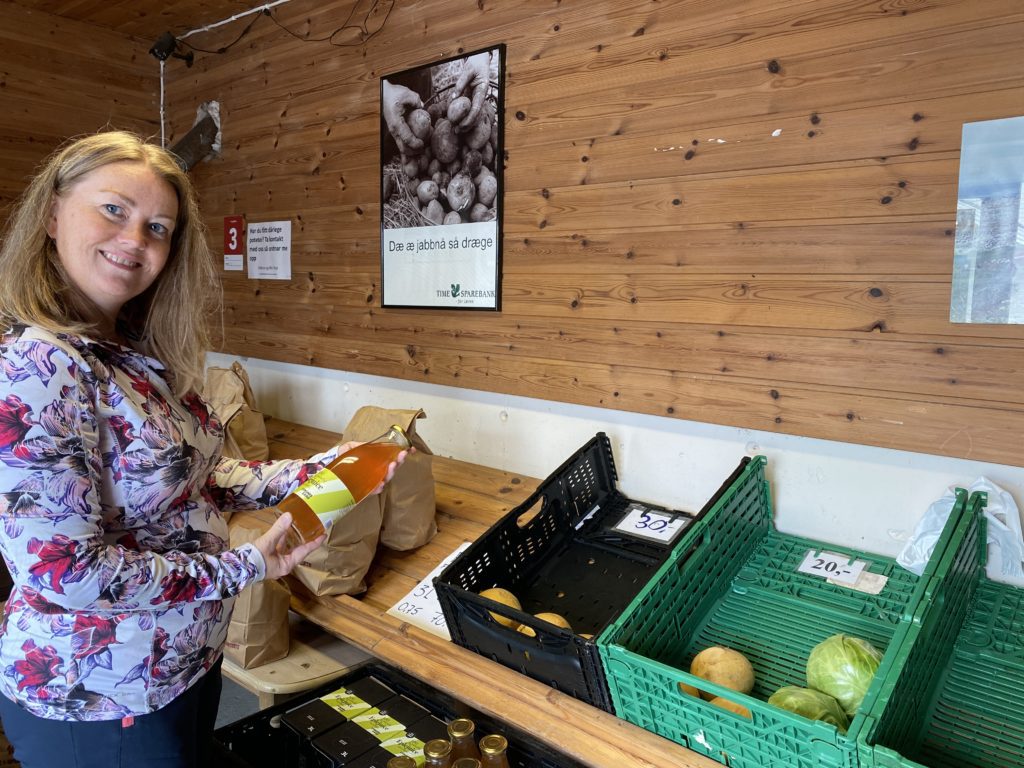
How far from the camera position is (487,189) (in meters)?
2.25

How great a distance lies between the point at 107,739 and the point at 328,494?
0.48m

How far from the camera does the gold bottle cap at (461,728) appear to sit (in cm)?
127

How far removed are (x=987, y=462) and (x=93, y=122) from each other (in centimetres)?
380

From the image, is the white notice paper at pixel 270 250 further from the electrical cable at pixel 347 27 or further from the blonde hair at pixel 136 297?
the blonde hair at pixel 136 297

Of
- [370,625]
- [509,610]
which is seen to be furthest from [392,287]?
[509,610]

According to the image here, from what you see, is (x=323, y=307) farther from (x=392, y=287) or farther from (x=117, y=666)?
(x=117, y=666)

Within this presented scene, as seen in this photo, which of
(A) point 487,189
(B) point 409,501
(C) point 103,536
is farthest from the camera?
(A) point 487,189

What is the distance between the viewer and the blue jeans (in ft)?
3.54

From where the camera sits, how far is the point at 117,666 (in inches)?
42.1

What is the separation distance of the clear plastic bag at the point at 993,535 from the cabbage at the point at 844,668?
0.38 meters

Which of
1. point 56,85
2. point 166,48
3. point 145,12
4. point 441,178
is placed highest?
point 145,12

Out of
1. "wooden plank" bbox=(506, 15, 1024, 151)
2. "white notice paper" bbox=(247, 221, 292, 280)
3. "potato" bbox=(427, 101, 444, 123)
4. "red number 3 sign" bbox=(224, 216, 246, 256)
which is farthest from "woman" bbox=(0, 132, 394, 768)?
"red number 3 sign" bbox=(224, 216, 246, 256)

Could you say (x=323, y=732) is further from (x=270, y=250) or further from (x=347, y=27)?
(x=347, y=27)

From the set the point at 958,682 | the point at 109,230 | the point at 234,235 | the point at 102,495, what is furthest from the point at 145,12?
the point at 958,682
